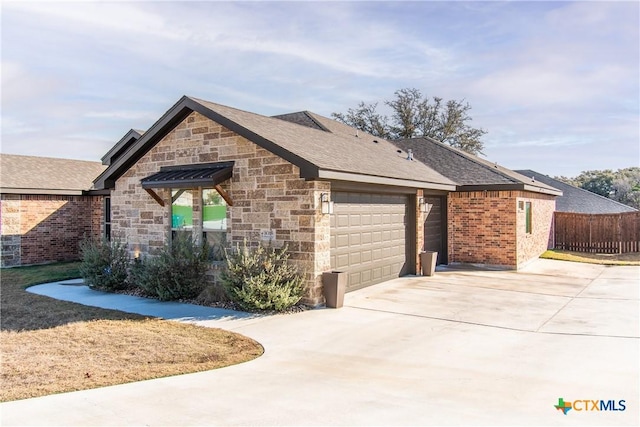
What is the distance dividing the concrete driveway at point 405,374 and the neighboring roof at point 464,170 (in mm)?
6540

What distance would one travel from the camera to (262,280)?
356 inches

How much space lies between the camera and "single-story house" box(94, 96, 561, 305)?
9.75 meters

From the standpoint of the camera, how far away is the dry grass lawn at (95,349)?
18.0 feet

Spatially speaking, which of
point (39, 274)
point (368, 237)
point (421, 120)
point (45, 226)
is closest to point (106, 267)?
point (39, 274)

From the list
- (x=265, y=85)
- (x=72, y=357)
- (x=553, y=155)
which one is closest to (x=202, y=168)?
(x=72, y=357)

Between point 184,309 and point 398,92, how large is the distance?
132 feet

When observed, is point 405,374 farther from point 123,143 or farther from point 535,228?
point 535,228

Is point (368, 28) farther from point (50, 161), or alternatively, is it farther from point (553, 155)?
point (553, 155)

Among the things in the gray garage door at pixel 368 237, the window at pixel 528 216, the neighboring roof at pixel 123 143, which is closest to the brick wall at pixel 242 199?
the gray garage door at pixel 368 237

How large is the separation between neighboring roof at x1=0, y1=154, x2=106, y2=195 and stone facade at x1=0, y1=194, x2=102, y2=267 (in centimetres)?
48

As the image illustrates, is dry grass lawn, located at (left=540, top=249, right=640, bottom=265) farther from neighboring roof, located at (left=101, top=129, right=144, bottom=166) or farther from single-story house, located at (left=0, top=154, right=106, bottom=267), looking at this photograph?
single-story house, located at (left=0, top=154, right=106, bottom=267)

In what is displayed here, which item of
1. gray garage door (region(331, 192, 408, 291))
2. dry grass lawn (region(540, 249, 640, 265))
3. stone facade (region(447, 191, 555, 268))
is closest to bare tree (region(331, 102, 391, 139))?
dry grass lawn (region(540, 249, 640, 265))

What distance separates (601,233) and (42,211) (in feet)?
81.8

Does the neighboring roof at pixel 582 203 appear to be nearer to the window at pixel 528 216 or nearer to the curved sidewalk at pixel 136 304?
the window at pixel 528 216
